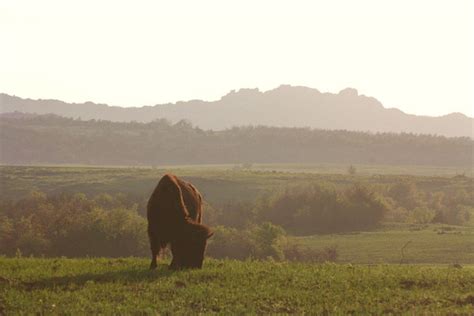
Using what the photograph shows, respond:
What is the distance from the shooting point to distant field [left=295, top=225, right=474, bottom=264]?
7862cm

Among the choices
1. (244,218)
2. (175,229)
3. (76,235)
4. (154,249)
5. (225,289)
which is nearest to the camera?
(225,289)

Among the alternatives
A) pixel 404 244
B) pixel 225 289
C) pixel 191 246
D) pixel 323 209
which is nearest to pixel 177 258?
pixel 191 246

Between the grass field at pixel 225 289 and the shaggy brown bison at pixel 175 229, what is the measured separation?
23.3 inches

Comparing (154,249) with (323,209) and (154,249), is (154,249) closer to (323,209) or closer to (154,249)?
(154,249)

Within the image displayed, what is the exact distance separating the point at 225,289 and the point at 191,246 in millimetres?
3239

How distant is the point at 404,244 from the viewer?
8894cm

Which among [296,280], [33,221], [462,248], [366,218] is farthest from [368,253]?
[296,280]

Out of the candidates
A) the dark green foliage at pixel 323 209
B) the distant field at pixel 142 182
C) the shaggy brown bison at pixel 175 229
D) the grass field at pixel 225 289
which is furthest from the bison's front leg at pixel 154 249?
the distant field at pixel 142 182

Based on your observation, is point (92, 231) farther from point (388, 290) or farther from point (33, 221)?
point (388, 290)

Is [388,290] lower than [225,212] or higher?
higher

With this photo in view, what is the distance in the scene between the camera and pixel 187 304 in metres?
15.9

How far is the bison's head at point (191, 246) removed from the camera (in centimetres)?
2027

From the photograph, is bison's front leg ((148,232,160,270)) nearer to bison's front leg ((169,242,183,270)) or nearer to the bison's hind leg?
the bison's hind leg

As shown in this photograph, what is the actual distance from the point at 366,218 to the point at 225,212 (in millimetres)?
27031
